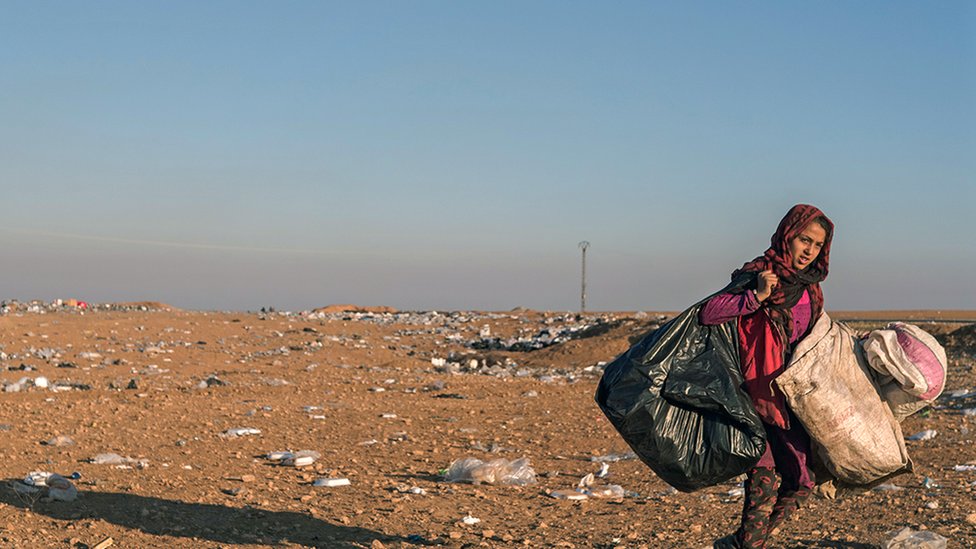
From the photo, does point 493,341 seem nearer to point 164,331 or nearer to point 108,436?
point 164,331

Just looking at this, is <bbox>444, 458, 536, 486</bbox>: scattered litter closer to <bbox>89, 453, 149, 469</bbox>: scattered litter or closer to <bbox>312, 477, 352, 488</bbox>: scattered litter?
<bbox>312, 477, 352, 488</bbox>: scattered litter

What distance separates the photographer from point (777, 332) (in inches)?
151

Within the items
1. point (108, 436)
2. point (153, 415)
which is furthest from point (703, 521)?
point (153, 415)

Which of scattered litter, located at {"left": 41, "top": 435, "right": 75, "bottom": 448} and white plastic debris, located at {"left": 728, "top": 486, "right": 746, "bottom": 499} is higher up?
white plastic debris, located at {"left": 728, "top": 486, "right": 746, "bottom": 499}

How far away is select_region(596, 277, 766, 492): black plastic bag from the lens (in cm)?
376

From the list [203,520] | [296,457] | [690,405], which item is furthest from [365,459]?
[690,405]

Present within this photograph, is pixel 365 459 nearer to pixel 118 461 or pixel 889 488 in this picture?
pixel 118 461

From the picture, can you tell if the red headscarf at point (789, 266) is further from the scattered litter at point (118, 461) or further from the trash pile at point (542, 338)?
the trash pile at point (542, 338)

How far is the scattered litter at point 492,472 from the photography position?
6.79m

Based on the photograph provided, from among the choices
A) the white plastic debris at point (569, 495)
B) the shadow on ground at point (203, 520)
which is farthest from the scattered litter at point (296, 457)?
the white plastic debris at point (569, 495)

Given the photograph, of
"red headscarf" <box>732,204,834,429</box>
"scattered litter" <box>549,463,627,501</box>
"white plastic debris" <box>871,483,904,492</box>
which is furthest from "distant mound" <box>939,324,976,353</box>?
"red headscarf" <box>732,204,834,429</box>

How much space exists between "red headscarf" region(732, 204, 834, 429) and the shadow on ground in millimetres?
2362

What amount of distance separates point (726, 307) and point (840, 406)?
1.92 feet

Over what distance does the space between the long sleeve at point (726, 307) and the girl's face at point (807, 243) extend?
8.8 inches
